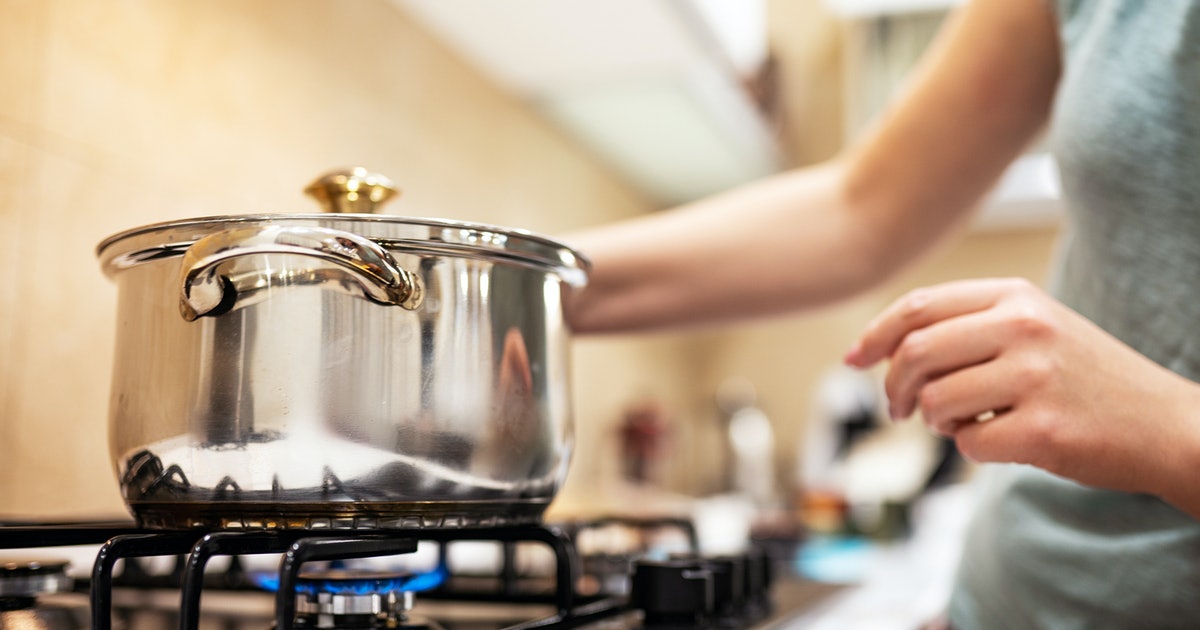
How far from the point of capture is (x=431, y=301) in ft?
1.44

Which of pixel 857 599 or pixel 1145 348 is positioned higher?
pixel 1145 348

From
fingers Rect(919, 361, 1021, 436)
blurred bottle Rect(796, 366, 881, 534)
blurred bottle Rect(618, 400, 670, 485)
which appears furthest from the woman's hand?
blurred bottle Rect(796, 366, 881, 534)

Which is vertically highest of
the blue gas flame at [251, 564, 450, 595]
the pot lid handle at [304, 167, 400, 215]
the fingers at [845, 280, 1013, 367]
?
the pot lid handle at [304, 167, 400, 215]

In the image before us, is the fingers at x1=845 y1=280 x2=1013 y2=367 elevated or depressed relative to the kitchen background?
depressed

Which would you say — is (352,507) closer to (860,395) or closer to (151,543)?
(151,543)

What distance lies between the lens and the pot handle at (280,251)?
39cm

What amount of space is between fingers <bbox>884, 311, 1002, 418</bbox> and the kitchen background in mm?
293

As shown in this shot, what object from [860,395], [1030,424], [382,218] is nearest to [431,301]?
[382,218]

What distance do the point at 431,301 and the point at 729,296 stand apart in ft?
1.23

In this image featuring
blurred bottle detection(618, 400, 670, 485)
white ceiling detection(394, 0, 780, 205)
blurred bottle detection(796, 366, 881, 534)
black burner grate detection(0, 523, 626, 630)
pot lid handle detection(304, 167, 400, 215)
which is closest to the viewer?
black burner grate detection(0, 523, 626, 630)

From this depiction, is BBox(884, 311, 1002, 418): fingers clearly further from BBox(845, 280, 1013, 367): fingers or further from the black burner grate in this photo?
the black burner grate

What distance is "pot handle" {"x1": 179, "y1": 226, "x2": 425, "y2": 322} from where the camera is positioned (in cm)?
39

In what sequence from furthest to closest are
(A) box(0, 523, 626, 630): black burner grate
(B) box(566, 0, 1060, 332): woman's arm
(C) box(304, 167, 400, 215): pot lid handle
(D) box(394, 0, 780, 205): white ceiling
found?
(D) box(394, 0, 780, 205): white ceiling, (B) box(566, 0, 1060, 332): woman's arm, (C) box(304, 167, 400, 215): pot lid handle, (A) box(0, 523, 626, 630): black burner grate

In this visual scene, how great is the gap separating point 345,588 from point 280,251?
0.16 meters
